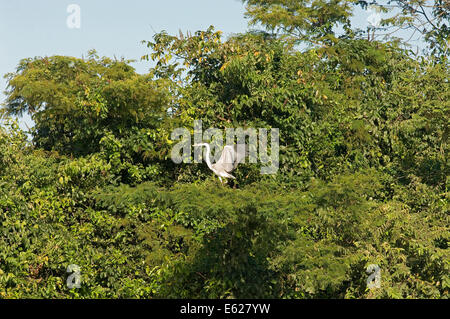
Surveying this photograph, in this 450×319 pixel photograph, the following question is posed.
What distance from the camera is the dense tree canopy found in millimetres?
7801

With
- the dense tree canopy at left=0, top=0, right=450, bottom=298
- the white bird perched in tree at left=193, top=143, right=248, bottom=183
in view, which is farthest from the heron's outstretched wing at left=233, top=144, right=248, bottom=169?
the dense tree canopy at left=0, top=0, right=450, bottom=298

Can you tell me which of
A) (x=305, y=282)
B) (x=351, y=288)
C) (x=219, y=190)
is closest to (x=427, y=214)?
(x=351, y=288)

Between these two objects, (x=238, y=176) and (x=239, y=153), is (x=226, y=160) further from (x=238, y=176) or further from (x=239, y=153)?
(x=238, y=176)

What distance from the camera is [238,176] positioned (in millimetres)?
9781

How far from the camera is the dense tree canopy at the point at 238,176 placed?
7.80 meters

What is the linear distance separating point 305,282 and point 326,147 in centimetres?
333

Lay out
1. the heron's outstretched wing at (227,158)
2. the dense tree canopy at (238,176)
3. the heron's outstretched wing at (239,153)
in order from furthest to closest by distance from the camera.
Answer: the heron's outstretched wing at (239,153)
the heron's outstretched wing at (227,158)
the dense tree canopy at (238,176)

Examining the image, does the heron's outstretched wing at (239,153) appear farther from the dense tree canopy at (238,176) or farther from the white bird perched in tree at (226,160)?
the dense tree canopy at (238,176)

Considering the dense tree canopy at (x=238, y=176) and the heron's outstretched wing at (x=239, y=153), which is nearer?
the dense tree canopy at (x=238, y=176)

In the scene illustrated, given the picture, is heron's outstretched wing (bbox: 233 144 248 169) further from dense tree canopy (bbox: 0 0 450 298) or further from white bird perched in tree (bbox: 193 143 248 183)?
dense tree canopy (bbox: 0 0 450 298)

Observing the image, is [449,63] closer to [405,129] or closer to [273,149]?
[405,129]

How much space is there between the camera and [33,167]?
9.27 metres

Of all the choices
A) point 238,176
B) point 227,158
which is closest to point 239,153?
point 227,158

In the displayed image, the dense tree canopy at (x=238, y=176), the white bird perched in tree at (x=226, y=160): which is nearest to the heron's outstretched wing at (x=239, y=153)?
the white bird perched in tree at (x=226, y=160)
